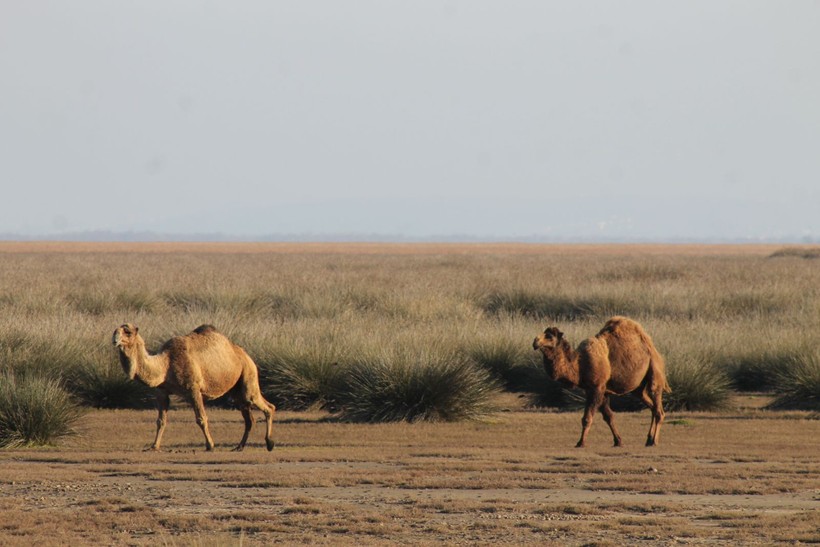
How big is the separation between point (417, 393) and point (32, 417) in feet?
16.3

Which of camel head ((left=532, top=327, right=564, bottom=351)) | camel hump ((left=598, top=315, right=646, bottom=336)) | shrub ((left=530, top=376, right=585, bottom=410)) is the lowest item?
shrub ((left=530, top=376, right=585, bottom=410))

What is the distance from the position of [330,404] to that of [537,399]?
3.10 metres

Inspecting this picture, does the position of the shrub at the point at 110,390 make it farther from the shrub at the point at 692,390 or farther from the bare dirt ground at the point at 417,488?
the shrub at the point at 692,390

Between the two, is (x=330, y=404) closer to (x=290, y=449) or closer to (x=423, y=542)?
(x=290, y=449)

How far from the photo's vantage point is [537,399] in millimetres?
18969

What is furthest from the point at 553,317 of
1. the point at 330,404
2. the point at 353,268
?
the point at 353,268

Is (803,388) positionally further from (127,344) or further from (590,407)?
(127,344)

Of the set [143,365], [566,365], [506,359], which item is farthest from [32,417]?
[506,359]

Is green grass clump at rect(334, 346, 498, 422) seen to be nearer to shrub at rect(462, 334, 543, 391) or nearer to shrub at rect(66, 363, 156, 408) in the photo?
shrub at rect(66, 363, 156, 408)

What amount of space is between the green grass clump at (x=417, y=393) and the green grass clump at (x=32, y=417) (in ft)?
12.5

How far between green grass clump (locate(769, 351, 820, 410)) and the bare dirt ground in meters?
3.00

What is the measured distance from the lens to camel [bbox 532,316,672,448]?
12.8 meters

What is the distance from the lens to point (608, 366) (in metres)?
13.2

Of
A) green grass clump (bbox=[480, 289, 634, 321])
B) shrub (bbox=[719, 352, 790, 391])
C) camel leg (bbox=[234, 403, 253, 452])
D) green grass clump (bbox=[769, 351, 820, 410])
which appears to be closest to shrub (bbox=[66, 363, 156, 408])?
camel leg (bbox=[234, 403, 253, 452])
